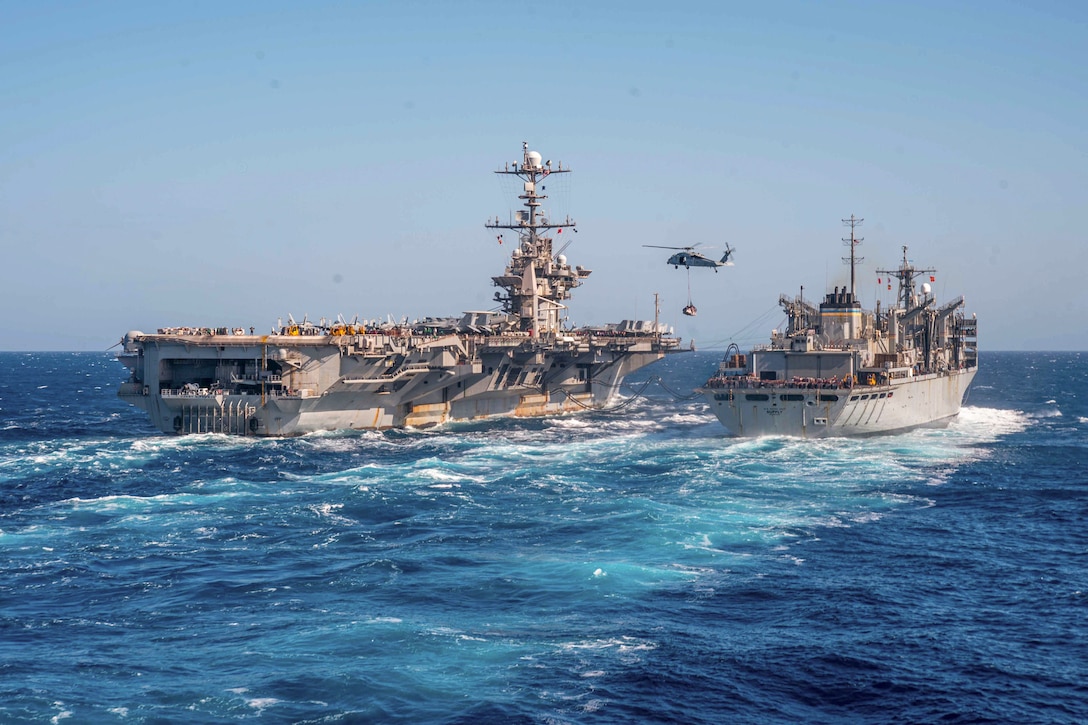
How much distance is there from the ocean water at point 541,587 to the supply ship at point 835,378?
12.6 ft

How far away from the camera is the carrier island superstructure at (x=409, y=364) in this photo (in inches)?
1858

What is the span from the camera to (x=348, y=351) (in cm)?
4747

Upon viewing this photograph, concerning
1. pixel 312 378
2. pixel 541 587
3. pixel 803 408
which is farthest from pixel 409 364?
pixel 541 587

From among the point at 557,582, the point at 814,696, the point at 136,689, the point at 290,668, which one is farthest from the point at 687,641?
the point at 136,689

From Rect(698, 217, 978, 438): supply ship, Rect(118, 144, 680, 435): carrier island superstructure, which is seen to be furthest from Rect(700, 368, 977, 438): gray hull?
Rect(118, 144, 680, 435): carrier island superstructure

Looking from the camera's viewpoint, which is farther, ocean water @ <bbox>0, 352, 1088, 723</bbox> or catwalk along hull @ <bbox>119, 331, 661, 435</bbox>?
catwalk along hull @ <bbox>119, 331, 661, 435</bbox>

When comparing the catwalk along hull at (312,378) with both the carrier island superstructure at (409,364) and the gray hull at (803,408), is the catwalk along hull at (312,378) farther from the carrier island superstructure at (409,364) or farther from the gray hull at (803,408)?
the gray hull at (803,408)

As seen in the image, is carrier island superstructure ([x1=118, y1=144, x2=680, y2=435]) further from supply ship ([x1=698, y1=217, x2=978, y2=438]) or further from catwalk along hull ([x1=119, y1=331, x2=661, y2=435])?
supply ship ([x1=698, y1=217, x2=978, y2=438])

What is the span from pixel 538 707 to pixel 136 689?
6.74 m

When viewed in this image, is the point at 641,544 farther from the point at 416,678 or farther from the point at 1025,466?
the point at 1025,466

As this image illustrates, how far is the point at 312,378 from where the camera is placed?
1873 inches

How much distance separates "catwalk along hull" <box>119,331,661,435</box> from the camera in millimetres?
46938

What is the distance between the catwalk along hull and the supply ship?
40.5 feet

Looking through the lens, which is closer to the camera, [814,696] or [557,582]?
[814,696]
